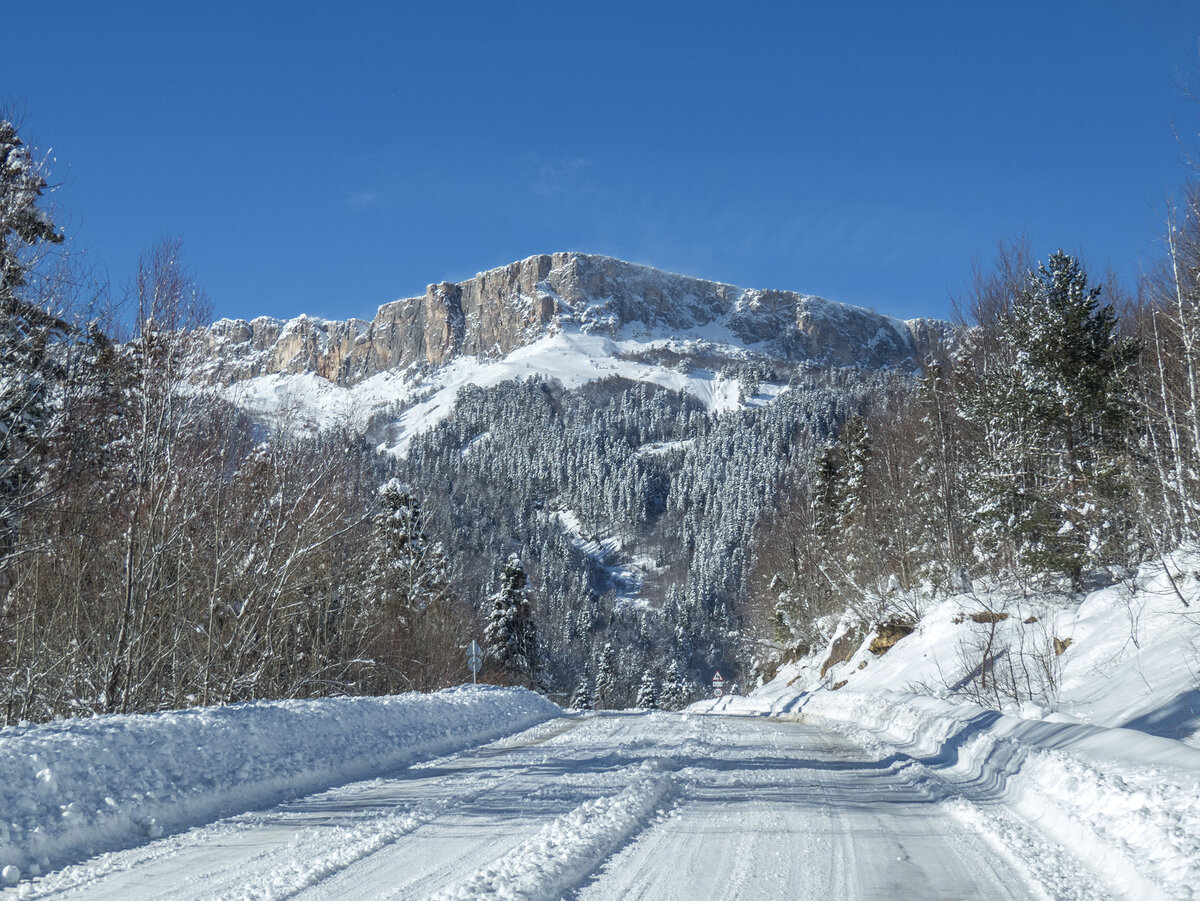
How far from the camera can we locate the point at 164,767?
7371 millimetres

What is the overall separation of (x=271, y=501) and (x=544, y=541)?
16015cm

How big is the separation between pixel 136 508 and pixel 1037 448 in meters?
19.1

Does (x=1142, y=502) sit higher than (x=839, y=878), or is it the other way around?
(x=1142, y=502)

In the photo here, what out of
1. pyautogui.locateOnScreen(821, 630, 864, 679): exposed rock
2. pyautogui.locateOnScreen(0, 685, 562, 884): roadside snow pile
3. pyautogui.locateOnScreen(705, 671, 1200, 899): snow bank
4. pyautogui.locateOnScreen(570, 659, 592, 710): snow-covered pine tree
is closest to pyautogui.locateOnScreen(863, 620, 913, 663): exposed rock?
pyautogui.locateOnScreen(821, 630, 864, 679): exposed rock

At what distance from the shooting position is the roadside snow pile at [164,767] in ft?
19.0

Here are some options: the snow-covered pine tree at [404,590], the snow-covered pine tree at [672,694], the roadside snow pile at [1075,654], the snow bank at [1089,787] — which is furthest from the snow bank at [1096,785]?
the snow-covered pine tree at [672,694]

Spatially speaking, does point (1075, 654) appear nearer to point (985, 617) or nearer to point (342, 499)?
point (985, 617)

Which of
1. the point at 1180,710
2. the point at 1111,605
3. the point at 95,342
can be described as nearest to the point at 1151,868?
the point at 1180,710

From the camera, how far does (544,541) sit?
175 meters

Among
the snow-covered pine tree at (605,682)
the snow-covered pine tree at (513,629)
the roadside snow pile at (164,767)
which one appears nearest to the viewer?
the roadside snow pile at (164,767)

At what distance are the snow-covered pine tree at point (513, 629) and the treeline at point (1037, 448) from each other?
15.5 meters

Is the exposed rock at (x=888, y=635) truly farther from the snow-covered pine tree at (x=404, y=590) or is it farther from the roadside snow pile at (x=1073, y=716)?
the snow-covered pine tree at (x=404, y=590)

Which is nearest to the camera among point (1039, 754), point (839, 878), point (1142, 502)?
point (839, 878)

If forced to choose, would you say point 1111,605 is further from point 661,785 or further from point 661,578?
point 661,578
